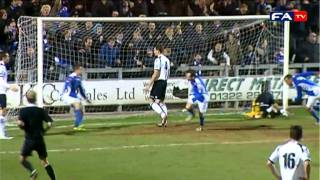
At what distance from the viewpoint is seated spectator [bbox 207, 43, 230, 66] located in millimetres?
24844

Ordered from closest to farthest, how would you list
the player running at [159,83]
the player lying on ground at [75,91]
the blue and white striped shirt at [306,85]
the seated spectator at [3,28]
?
1. the player lying on ground at [75,91]
2. the player running at [159,83]
3. the blue and white striped shirt at [306,85]
4. the seated spectator at [3,28]

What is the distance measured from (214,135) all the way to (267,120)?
3445 mm

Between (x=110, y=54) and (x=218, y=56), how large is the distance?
12.0ft

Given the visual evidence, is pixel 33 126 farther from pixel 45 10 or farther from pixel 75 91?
pixel 45 10

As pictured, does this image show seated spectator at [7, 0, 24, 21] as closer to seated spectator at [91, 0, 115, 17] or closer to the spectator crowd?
the spectator crowd

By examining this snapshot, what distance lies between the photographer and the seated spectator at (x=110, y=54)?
2364cm

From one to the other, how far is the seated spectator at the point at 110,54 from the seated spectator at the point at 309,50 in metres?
7.08

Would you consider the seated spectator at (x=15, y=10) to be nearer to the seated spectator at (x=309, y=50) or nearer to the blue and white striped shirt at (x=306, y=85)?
the blue and white striped shirt at (x=306, y=85)

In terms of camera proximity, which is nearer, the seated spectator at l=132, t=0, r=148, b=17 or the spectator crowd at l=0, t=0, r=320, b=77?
the spectator crowd at l=0, t=0, r=320, b=77

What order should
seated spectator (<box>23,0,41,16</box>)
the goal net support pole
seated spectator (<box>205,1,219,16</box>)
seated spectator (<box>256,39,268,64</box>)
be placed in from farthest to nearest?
seated spectator (<box>205,1,219,16</box>), seated spectator (<box>256,39,268,64</box>), seated spectator (<box>23,0,41,16</box>), the goal net support pole

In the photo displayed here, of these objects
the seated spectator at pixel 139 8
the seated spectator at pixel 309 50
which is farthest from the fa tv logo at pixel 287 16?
the seated spectator at pixel 139 8

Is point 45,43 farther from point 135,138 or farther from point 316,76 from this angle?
point 316,76

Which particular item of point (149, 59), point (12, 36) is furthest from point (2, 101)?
point (149, 59)

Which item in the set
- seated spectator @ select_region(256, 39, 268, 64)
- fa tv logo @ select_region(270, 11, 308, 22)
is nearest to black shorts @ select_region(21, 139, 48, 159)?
fa tv logo @ select_region(270, 11, 308, 22)
